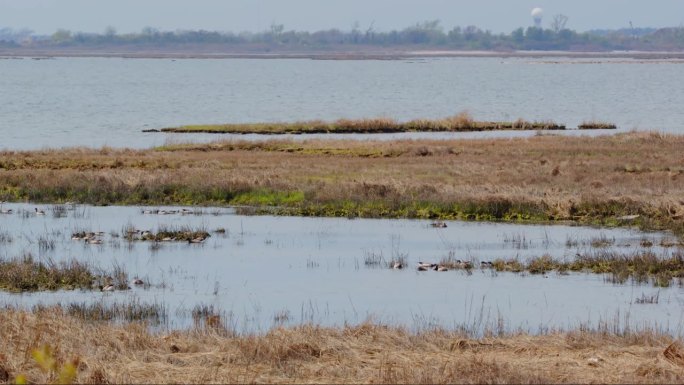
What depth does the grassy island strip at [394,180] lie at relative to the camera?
110 ft

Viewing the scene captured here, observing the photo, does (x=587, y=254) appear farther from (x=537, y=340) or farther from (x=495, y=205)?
(x=537, y=340)

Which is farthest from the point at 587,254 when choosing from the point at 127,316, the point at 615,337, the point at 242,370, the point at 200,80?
the point at 200,80

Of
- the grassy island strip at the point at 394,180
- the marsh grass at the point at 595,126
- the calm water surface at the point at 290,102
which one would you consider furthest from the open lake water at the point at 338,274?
the marsh grass at the point at 595,126

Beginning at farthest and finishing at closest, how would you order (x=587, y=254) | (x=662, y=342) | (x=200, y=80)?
(x=200, y=80) < (x=587, y=254) < (x=662, y=342)

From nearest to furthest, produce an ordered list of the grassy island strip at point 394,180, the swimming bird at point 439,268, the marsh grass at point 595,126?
A: the swimming bird at point 439,268 → the grassy island strip at point 394,180 → the marsh grass at point 595,126

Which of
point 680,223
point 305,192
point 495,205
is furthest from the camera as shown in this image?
point 305,192

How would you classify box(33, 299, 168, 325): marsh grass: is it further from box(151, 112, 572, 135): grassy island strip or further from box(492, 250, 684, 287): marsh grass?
box(151, 112, 572, 135): grassy island strip

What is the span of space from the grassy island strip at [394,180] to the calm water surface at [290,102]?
60.9 feet

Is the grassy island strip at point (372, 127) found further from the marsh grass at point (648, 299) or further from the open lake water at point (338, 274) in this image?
the marsh grass at point (648, 299)

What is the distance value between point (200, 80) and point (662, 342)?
177m

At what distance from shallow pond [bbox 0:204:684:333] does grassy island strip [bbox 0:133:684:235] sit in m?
1.24

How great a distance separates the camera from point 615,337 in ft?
55.6

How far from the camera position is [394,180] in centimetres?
3741

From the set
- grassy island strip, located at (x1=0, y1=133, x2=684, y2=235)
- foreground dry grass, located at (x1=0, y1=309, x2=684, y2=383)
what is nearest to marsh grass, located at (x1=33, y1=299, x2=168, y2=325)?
foreground dry grass, located at (x1=0, y1=309, x2=684, y2=383)
